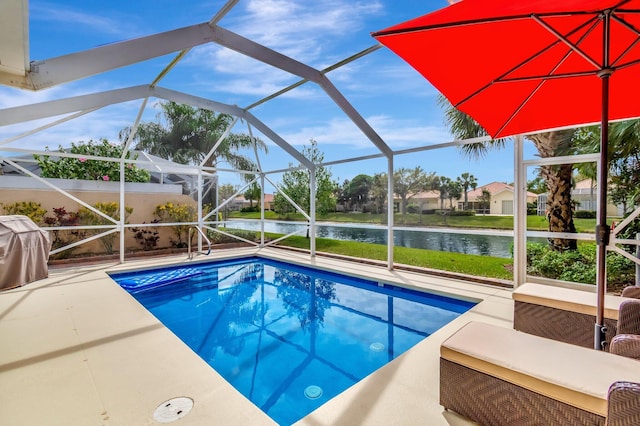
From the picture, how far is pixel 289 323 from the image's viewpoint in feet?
15.5

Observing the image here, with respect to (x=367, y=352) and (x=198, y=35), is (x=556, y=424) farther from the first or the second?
(x=198, y=35)

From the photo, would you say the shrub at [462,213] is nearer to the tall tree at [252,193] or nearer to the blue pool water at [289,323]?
the blue pool water at [289,323]

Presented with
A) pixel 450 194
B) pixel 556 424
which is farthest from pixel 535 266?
pixel 556 424

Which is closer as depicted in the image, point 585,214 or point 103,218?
point 585,214

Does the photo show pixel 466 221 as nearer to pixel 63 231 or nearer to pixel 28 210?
pixel 63 231

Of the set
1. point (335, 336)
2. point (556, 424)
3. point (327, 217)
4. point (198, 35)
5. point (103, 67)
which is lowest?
point (335, 336)

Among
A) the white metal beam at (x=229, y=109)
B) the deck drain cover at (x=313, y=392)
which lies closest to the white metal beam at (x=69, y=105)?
the white metal beam at (x=229, y=109)

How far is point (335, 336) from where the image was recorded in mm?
4223

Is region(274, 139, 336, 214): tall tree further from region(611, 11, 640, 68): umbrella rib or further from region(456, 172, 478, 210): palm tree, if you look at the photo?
region(611, 11, 640, 68): umbrella rib

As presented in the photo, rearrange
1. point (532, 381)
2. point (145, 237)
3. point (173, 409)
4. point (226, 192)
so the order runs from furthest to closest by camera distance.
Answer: point (226, 192)
point (145, 237)
point (173, 409)
point (532, 381)

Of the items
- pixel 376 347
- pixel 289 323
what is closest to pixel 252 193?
pixel 289 323

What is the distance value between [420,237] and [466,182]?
190 cm

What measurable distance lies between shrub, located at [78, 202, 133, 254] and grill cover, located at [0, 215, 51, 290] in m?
2.79

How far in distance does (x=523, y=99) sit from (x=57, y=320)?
5867mm
